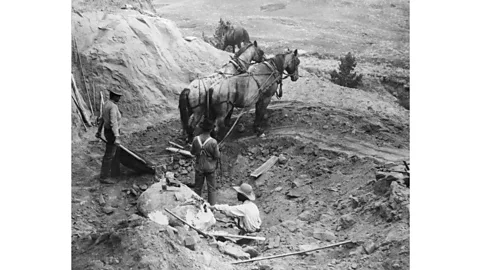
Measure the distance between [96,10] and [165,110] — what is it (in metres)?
1.64

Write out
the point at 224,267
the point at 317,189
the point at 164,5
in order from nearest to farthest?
the point at 224,267 < the point at 317,189 < the point at 164,5

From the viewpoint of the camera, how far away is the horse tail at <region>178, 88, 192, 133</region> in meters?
9.35

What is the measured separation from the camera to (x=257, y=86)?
9.48 metres

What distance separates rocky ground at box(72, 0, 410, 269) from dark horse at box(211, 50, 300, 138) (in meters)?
0.15

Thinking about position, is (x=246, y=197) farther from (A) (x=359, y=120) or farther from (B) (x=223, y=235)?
(A) (x=359, y=120)

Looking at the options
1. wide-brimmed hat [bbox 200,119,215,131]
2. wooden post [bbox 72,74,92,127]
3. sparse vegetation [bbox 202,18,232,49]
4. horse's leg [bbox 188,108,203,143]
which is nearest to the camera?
wide-brimmed hat [bbox 200,119,215,131]

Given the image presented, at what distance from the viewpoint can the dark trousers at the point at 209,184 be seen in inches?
356

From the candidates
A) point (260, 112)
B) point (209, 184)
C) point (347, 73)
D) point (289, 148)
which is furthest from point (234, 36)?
point (209, 184)

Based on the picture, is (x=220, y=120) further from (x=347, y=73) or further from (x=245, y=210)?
(x=347, y=73)

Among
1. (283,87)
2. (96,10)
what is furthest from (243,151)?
(96,10)

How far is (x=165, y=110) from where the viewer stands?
967cm

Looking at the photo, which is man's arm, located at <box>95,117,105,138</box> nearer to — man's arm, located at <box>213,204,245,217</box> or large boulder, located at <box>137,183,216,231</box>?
large boulder, located at <box>137,183,216,231</box>

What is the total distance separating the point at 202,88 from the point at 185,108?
0.34 metres

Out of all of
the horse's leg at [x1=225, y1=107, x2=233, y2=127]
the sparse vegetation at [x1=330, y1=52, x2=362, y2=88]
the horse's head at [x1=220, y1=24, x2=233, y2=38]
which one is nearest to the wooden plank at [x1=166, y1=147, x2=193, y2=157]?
the horse's leg at [x1=225, y1=107, x2=233, y2=127]
